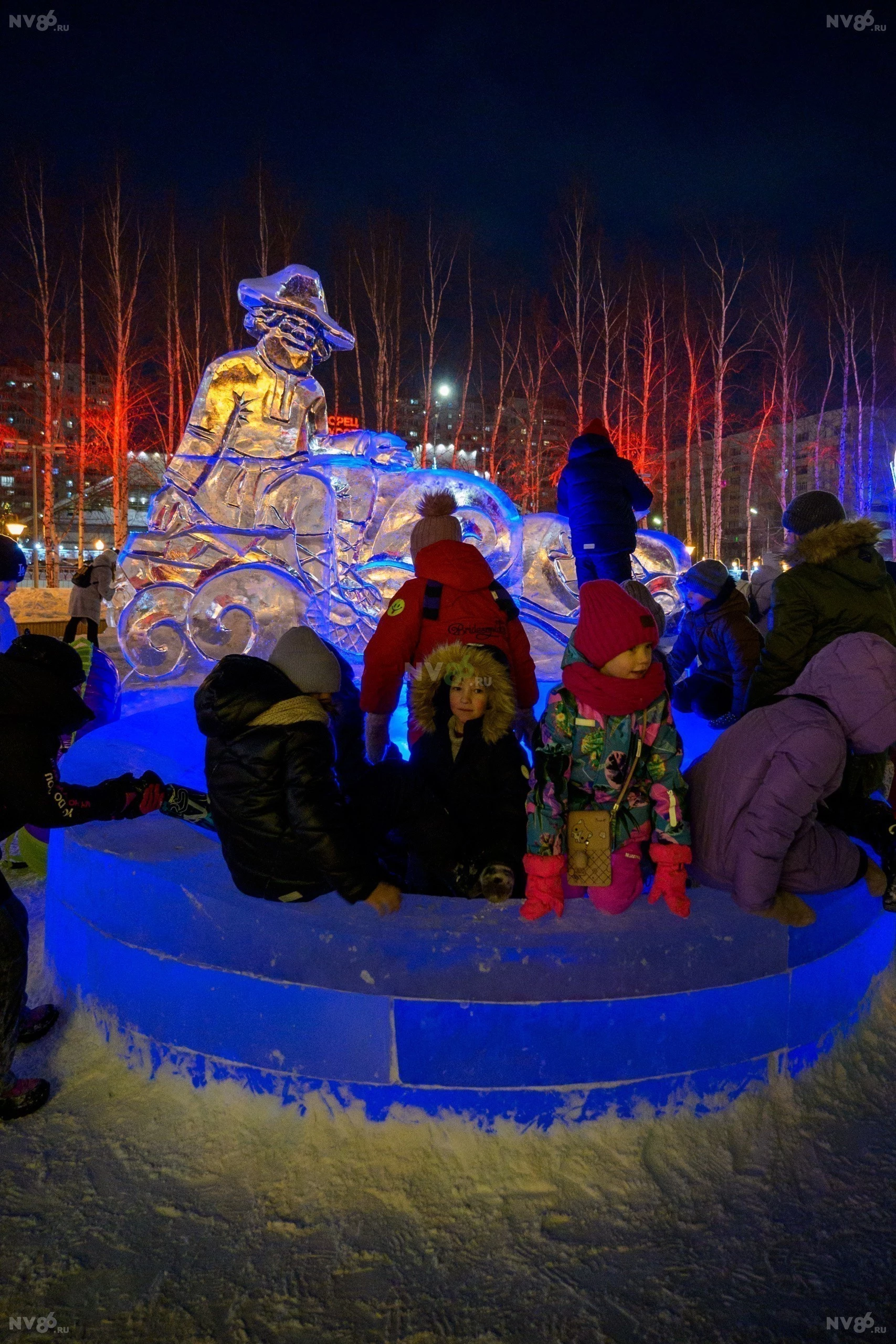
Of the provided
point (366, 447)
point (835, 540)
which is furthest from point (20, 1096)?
point (366, 447)

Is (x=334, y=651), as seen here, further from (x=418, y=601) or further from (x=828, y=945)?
(x=828, y=945)

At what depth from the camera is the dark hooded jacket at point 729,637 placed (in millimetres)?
5023

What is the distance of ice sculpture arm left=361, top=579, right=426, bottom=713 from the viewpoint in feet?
12.1

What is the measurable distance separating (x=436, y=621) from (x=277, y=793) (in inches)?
52.1

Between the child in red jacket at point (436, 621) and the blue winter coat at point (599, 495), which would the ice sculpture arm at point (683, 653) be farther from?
the child in red jacket at point (436, 621)

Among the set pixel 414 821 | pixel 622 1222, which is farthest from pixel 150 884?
pixel 622 1222

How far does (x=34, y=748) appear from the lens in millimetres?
2756

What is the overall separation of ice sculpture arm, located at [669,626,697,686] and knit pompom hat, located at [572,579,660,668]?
2.64 m

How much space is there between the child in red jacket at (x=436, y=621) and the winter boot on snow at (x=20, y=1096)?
6.17 ft

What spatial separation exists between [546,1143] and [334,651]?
173cm

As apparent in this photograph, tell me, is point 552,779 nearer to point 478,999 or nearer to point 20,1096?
point 478,999

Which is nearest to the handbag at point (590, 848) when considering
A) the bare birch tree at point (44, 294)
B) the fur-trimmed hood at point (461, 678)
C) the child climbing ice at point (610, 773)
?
the child climbing ice at point (610, 773)

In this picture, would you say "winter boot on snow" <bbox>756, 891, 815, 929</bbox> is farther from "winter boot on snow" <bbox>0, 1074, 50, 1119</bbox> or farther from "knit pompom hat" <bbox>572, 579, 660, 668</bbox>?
"winter boot on snow" <bbox>0, 1074, 50, 1119</bbox>

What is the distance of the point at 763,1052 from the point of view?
262 centimetres
